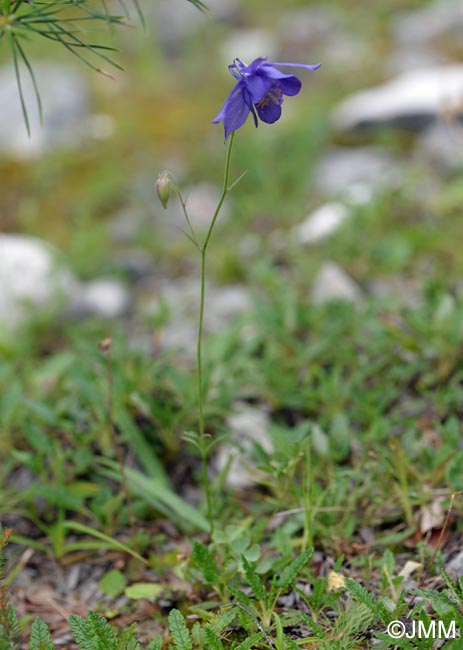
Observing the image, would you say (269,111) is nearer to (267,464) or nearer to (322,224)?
(267,464)

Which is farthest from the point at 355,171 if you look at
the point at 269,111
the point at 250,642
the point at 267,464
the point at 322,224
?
the point at 250,642

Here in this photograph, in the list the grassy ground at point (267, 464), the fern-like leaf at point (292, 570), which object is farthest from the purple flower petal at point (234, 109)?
the fern-like leaf at point (292, 570)

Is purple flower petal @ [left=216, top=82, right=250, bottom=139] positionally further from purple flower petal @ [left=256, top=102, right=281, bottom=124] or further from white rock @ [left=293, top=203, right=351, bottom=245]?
white rock @ [left=293, top=203, right=351, bottom=245]

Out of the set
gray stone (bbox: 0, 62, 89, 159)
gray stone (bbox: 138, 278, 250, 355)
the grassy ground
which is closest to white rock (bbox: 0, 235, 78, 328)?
the grassy ground

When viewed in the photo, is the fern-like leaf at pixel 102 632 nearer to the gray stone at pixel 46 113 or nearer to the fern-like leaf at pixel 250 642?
the fern-like leaf at pixel 250 642

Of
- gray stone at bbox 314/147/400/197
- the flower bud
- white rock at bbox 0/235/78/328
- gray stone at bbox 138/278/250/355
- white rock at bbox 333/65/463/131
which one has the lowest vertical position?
gray stone at bbox 138/278/250/355

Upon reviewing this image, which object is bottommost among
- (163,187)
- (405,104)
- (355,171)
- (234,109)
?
(163,187)
